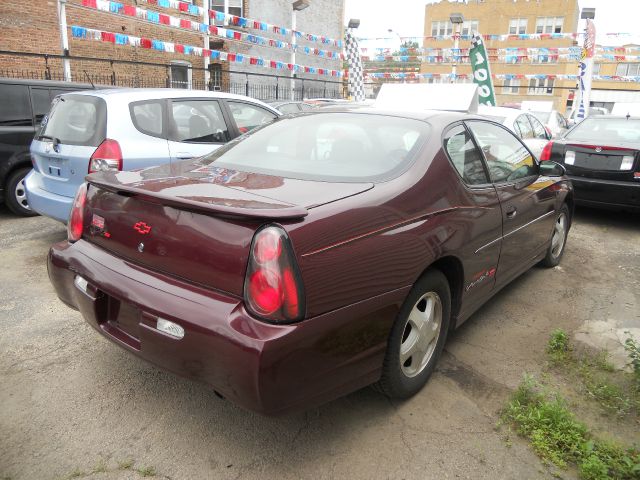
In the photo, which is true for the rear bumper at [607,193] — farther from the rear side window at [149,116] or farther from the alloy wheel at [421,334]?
the rear side window at [149,116]

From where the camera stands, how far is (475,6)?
172 feet

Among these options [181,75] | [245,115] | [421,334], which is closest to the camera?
[421,334]

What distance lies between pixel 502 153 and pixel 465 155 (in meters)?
0.73

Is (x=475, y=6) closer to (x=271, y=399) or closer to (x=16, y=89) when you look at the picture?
(x=16, y=89)

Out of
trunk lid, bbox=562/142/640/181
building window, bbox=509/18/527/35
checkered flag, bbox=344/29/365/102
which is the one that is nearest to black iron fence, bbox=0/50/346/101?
checkered flag, bbox=344/29/365/102

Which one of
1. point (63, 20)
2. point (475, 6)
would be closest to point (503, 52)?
point (63, 20)

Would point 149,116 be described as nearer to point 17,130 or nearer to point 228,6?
point 17,130

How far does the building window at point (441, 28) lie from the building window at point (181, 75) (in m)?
42.3

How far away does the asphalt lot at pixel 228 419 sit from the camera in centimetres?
235

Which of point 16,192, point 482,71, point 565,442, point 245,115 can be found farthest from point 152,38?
point 565,442

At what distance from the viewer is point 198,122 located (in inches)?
217

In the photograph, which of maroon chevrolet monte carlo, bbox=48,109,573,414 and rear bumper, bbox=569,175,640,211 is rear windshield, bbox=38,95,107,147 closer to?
maroon chevrolet monte carlo, bbox=48,109,573,414

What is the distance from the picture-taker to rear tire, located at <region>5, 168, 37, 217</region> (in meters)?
6.29

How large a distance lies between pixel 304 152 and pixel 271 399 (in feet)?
5.22
